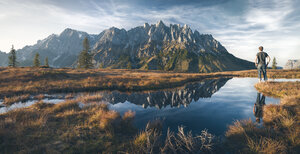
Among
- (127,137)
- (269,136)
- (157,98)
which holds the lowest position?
(127,137)

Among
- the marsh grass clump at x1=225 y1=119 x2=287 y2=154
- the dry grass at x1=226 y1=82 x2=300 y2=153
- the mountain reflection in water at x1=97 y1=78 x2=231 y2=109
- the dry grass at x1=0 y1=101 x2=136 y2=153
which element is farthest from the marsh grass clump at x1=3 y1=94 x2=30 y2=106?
the dry grass at x1=226 y1=82 x2=300 y2=153

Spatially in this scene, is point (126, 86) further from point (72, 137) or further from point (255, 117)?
point (255, 117)

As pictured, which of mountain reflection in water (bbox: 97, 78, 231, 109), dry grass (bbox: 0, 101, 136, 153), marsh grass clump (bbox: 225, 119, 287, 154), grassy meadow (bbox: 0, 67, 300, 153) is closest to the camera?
marsh grass clump (bbox: 225, 119, 287, 154)

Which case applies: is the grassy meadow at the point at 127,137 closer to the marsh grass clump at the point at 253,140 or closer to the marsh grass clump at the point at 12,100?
the marsh grass clump at the point at 253,140

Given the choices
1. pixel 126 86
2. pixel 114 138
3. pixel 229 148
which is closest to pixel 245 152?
pixel 229 148

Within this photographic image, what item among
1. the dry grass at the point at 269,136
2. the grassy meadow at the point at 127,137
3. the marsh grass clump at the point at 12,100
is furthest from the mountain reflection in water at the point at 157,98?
the marsh grass clump at the point at 12,100

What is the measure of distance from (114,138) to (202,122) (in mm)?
5176

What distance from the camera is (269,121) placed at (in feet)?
21.4

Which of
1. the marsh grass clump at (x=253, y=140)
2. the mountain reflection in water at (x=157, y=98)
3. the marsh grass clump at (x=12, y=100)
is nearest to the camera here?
the marsh grass clump at (x=253, y=140)

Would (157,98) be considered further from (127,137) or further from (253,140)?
(253,140)

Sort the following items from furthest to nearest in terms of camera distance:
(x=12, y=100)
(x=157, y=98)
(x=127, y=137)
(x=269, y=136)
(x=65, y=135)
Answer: (x=157, y=98), (x=12, y=100), (x=127, y=137), (x=65, y=135), (x=269, y=136)

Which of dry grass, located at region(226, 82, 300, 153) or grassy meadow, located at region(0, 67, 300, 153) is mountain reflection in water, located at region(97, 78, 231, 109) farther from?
dry grass, located at region(226, 82, 300, 153)

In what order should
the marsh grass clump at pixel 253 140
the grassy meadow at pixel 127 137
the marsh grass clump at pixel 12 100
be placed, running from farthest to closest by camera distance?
1. the marsh grass clump at pixel 12 100
2. the grassy meadow at pixel 127 137
3. the marsh grass clump at pixel 253 140

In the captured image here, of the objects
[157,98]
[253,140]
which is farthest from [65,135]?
[157,98]
